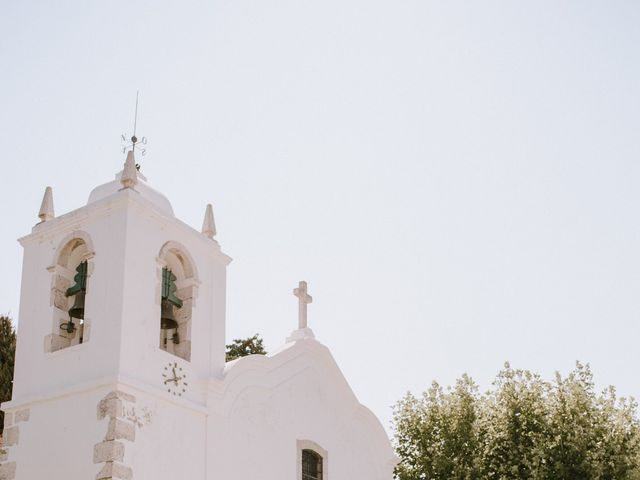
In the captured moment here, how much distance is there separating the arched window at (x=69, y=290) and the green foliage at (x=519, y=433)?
9507 millimetres

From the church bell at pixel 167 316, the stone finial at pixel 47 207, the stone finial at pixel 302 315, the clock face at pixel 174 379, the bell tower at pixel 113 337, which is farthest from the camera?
the stone finial at pixel 302 315

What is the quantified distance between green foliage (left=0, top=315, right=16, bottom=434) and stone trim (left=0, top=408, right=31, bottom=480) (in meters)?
12.2

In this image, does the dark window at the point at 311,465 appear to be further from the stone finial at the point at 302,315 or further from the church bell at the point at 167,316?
the church bell at the point at 167,316

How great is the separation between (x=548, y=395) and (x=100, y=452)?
458 inches

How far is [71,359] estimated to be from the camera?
13906mm

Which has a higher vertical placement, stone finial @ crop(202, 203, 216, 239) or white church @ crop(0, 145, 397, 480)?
stone finial @ crop(202, 203, 216, 239)

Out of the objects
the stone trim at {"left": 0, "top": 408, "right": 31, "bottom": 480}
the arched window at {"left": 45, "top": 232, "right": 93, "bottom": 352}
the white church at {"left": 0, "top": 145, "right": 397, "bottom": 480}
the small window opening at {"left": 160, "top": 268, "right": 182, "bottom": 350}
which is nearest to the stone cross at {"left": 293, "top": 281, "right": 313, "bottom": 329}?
the white church at {"left": 0, "top": 145, "right": 397, "bottom": 480}

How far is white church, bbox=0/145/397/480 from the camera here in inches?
520

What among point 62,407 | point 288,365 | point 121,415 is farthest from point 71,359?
point 288,365

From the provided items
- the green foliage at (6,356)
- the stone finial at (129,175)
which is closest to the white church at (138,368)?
the stone finial at (129,175)

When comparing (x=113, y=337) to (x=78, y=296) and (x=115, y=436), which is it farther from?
(x=78, y=296)

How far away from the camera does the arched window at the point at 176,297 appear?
48.9ft

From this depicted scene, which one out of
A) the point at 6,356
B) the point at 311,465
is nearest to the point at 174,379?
the point at 311,465

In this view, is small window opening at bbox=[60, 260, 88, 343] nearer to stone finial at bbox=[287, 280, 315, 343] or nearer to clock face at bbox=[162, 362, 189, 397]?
clock face at bbox=[162, 362, 189, 397]
